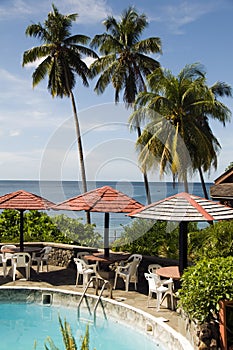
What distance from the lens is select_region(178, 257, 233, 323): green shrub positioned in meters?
6.26

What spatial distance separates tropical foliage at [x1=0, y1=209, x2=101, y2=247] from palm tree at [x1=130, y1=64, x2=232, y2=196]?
7.54m

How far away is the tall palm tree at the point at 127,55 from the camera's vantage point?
1018 inches

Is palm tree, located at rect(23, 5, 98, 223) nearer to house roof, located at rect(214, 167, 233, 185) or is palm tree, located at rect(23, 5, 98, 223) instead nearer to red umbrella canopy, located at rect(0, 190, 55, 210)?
red umbrella canopy, located at rect(0, 190, 55, 210)

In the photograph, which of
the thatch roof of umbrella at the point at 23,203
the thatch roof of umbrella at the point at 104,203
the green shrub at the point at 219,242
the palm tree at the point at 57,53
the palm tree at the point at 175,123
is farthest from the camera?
the palm tree at the point at 57,53

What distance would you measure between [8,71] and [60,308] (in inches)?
448

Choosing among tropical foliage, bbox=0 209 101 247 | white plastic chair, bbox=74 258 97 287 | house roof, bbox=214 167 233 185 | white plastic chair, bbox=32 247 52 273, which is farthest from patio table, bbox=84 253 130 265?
tropical foliage, bbox=0 209 101 247

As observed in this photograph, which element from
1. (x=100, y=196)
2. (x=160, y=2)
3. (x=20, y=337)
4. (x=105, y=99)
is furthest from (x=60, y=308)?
(x=105, y=99)

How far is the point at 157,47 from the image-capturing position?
26.0 m

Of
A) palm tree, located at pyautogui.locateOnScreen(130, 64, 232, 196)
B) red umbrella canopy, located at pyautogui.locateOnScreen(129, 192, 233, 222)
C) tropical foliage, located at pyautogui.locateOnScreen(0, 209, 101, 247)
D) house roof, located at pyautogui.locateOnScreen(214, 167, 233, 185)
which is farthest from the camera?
palm tree, located at pyautogui.locateOnScreen(130, 64, 232, 196)

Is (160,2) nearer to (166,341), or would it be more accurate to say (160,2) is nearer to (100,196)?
(100,196)

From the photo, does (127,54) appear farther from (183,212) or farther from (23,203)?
(183,212)

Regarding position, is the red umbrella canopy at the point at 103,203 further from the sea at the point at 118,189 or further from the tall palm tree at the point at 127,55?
the tall palm tree at the point at 127,55

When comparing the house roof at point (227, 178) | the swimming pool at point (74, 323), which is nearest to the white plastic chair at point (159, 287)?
the swimming pool at point (74, 323)

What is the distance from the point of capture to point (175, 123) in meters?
23.2
